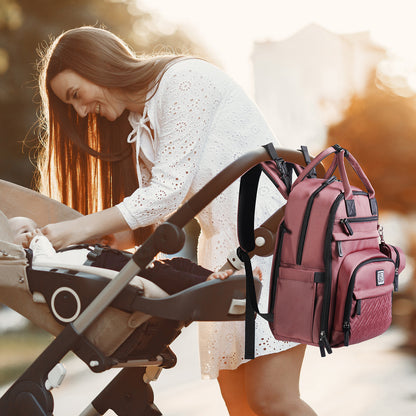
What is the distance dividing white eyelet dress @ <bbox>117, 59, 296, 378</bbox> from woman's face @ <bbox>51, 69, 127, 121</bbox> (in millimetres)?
92

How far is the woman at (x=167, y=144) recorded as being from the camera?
4.92 ft

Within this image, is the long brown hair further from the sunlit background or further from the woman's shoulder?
the sunlit background

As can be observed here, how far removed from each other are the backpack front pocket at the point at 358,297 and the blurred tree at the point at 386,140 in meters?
3.35

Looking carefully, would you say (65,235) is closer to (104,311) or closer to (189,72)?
(104,311)

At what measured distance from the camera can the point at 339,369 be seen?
3898 mm

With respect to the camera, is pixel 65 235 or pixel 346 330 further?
pixel 65 235

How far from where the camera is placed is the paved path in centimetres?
312

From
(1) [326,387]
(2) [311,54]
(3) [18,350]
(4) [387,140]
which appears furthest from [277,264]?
(2) [311,54]

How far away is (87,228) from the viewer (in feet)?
4.83

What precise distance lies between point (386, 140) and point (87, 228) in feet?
11.6

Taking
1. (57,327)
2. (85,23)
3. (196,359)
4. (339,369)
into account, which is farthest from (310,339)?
(85,23)

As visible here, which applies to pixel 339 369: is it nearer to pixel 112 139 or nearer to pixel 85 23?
pixel 112 139

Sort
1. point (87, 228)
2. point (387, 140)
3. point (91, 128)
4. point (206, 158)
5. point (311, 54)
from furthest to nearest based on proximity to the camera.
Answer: point (311, 54) < point (387, 140) < point (91, 128) < point (206, 158) < point (87, 228)

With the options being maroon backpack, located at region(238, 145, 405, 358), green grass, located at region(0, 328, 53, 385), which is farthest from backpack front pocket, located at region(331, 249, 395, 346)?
green grass, located at region(0, 328, 53, 385)
